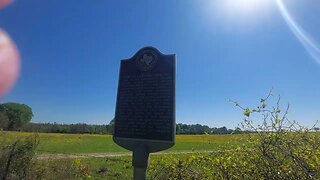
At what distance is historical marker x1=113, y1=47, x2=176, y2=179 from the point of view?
5801 mm

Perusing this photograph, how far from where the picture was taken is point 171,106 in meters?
5.79

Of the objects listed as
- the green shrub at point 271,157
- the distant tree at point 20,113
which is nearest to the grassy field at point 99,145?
the green shrub at point 271,157

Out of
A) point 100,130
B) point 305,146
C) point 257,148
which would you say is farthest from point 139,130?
point 100,130

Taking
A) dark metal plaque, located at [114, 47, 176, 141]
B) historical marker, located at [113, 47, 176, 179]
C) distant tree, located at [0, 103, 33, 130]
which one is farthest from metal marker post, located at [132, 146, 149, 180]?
distant tree, located at [0, 103, 33, 130]

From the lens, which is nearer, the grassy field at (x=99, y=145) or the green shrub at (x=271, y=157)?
the green shrub at (x=271, y=157)

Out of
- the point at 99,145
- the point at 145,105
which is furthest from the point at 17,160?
the point at 99,145

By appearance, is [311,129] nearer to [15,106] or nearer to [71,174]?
[71,174]

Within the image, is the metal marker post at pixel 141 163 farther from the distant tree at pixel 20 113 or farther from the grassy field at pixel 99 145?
the distant tree at pixel 20 113

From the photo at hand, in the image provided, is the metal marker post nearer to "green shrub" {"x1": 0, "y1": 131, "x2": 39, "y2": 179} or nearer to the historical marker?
the historical marker

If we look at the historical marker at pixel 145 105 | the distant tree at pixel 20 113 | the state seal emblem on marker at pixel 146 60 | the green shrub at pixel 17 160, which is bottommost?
the green shrub at pixel 17 160

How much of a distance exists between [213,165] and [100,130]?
326ft

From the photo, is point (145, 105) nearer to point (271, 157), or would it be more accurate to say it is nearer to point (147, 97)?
point (147, 97)

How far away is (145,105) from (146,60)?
3.35 feet

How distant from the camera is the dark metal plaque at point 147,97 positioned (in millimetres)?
5828
